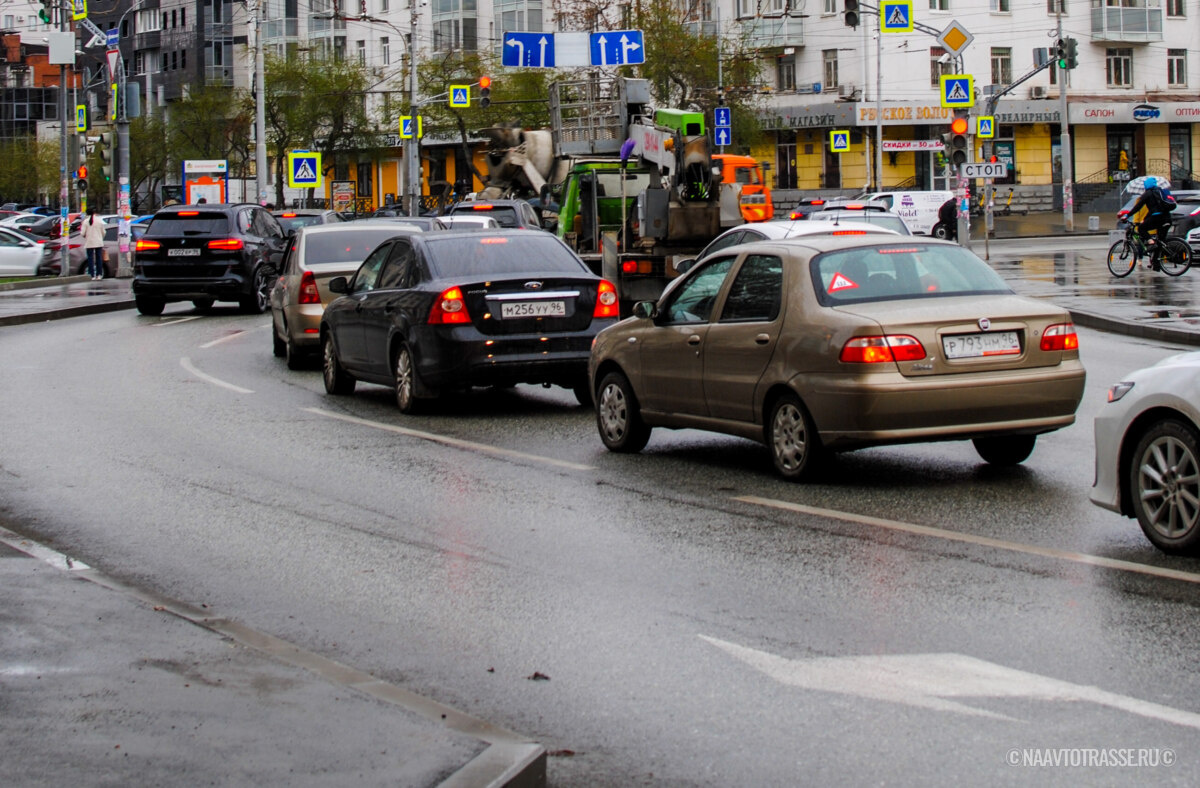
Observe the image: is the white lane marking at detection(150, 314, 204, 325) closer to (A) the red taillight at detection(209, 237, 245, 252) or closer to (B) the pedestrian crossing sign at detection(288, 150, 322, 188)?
(A) the red taillight at detection(209, 237, 245, 252)

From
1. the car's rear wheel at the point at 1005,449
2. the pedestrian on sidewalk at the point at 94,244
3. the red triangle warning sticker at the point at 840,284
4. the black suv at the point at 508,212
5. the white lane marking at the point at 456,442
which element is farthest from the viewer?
the pedestrian on sidewalk at the point at 94,244

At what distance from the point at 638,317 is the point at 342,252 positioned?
855 centimetres

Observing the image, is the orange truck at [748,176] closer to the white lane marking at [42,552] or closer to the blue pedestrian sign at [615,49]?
the blue pedestrian sign at [615,49]

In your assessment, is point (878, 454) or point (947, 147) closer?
point (878, 454)

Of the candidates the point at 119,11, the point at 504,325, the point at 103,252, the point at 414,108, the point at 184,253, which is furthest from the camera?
the point at 119,11

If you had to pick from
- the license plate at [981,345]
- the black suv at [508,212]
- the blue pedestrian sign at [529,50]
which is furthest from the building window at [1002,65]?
the license plate at [981,345]

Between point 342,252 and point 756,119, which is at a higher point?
point 756,119

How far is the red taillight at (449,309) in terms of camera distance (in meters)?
13.9

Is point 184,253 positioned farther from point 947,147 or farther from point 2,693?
point 2,693

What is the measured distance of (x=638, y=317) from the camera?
38.8 feet

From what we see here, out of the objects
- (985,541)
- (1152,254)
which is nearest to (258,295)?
(1152,254)

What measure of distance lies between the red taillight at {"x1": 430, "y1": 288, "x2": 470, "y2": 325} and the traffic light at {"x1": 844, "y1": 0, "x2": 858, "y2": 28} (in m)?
26.2

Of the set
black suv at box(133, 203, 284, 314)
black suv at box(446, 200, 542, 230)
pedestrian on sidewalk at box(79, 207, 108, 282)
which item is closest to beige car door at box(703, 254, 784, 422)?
black suv at box(133, 203, 284, 314)

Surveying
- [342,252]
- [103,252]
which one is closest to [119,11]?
[103,252]
